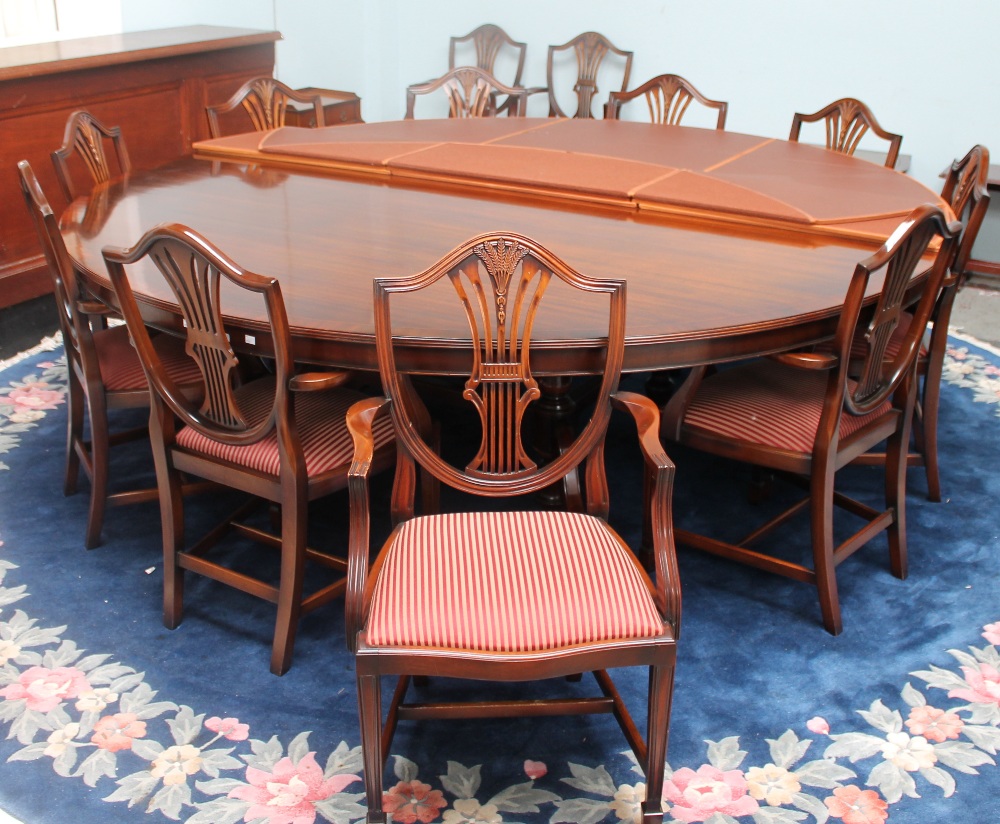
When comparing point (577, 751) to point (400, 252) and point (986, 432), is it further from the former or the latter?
point (986, 432)

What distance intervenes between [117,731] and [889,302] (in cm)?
180

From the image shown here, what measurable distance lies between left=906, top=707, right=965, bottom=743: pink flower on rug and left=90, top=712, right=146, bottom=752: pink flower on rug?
5.07 ft

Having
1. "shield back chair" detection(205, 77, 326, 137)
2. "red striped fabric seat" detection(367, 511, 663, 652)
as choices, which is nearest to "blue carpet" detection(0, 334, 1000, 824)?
"red striped fabric seat" detection(367, 511, 663, 652)

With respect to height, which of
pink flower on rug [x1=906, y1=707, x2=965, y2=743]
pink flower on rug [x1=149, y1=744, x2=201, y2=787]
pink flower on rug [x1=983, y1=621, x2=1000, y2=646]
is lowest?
pink flower on rug [x1=149, y1=744, x2=201, y2=787]

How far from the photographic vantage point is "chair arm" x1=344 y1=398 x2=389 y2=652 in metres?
1.57

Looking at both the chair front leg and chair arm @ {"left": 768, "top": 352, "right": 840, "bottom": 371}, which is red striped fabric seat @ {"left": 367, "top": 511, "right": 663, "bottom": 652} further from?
chair arm @ {"left": 768, "top": 352, "right": 840, "bottom": 371}

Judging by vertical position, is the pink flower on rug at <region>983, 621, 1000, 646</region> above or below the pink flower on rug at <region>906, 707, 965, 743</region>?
above

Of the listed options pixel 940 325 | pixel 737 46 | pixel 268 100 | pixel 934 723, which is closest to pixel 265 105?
pixel 268 100

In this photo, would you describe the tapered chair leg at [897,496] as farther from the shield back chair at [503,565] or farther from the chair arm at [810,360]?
the shield back chair at [503,565]

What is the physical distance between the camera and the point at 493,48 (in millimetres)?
5699

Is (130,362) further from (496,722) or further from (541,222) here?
(496,722)

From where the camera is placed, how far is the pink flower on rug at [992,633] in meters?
2.22

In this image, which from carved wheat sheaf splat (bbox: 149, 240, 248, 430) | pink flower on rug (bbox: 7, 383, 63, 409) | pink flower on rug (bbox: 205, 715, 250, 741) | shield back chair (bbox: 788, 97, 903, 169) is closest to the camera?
carved wheat sheaf splat (bbox: 149, 240, 248, 430)

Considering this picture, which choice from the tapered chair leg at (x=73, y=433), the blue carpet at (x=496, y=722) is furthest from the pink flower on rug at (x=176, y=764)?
the tapered chair leg at (x=73, y=433)
